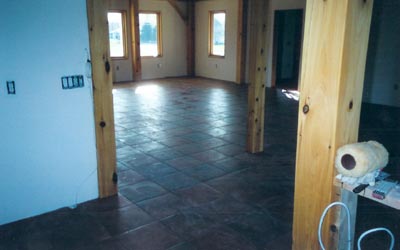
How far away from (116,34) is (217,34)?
Result: 10.3ft

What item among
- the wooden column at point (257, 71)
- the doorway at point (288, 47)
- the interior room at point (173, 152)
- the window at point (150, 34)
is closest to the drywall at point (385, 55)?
the interior room at point (173, 152)

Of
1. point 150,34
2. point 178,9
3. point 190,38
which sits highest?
point 178,9

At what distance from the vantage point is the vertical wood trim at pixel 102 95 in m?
2.85

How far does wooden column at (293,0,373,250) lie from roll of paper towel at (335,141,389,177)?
5 centimetres

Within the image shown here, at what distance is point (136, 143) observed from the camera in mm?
4785

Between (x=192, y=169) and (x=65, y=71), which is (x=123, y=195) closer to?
(x=192, y=169)

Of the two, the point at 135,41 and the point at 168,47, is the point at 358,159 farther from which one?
the point at 168,47

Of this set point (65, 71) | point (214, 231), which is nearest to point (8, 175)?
point (65, 71)

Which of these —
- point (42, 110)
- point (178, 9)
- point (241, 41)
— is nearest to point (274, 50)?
point (241, 41)

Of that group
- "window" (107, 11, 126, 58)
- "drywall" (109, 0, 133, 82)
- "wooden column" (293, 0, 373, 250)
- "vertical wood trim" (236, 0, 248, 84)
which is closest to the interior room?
"wooden column" (293, 0, 373, 250)

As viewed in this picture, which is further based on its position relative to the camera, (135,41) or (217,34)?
(217,34)

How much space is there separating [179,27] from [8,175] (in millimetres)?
9411

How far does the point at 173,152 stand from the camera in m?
4.43

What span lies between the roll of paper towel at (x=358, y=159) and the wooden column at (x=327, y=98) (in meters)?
0.05
